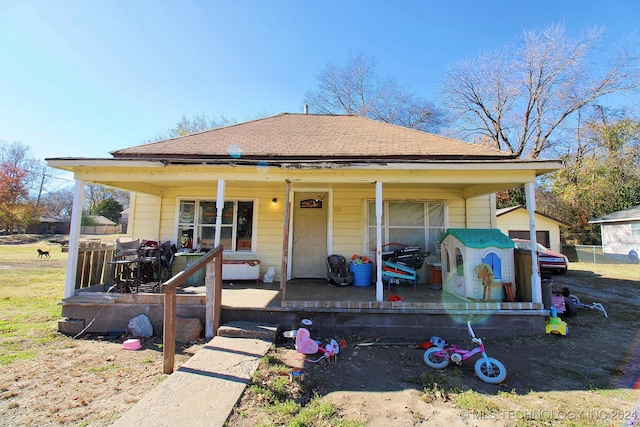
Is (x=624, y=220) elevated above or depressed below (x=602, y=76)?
below

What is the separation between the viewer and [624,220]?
1723cm

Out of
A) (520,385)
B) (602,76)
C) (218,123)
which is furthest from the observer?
(218,123)

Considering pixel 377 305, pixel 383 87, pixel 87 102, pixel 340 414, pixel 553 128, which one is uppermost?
pixel 383 87

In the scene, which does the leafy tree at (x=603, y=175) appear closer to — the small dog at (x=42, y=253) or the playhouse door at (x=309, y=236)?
the playhouse door at (x=309, y=236)

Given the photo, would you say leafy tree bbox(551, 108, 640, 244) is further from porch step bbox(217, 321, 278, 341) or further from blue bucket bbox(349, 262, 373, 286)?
porch step bbox(217, 321, 278, 341)

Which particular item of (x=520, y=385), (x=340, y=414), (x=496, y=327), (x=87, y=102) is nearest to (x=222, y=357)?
(x=340, y=414)

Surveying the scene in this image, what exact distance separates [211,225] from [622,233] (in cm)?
2347

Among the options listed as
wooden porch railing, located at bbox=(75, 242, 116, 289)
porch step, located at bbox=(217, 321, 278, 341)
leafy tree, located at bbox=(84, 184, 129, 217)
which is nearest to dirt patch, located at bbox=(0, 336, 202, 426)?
porch step, located at bbox=(217, 321, 278, 341)

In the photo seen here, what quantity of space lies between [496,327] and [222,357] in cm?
455

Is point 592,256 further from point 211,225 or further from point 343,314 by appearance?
point 211,225

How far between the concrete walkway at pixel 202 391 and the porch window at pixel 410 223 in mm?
4431

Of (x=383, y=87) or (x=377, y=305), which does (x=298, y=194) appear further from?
(x=383, y=87)

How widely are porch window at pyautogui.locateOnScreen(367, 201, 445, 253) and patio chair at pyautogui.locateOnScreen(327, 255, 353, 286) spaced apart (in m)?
0.97

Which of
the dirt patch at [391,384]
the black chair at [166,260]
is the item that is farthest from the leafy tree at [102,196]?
the dirt patch at [391,384]
